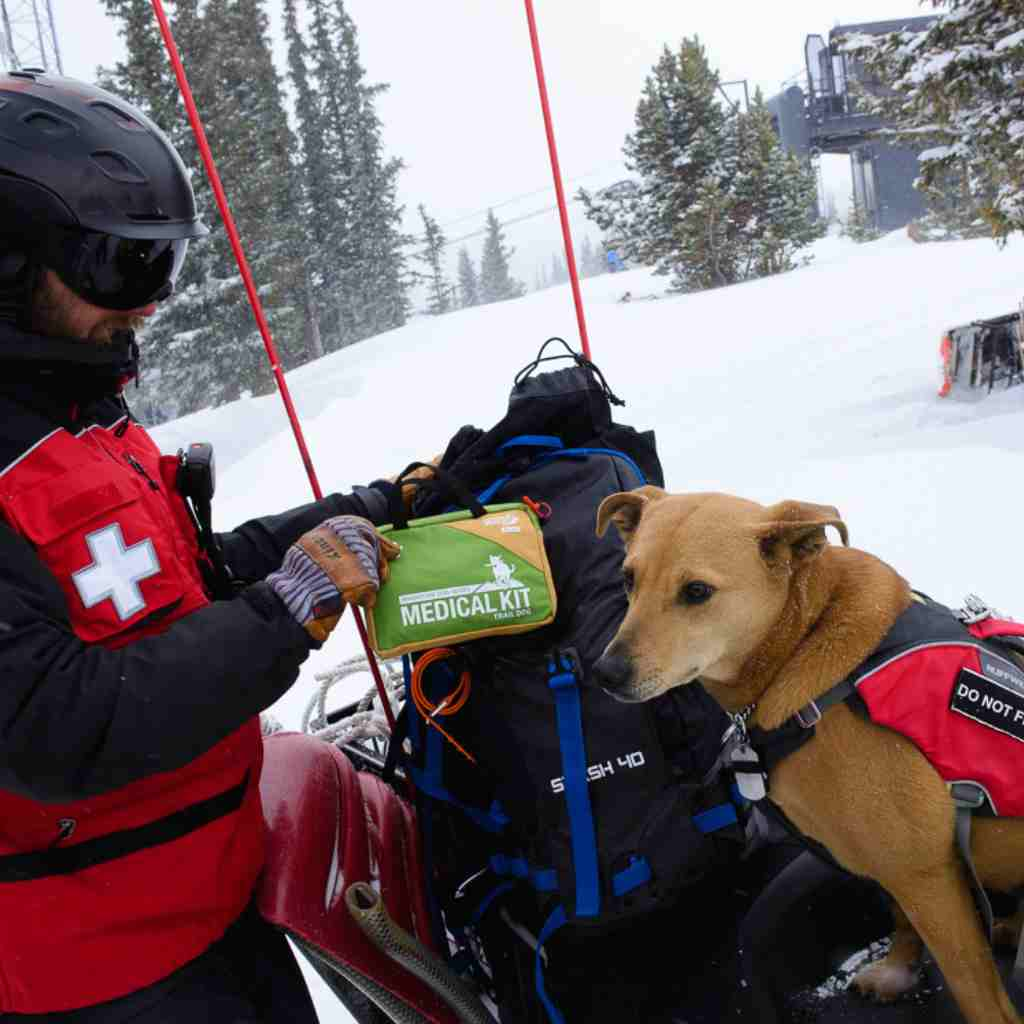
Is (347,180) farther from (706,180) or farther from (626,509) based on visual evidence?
(626,509)

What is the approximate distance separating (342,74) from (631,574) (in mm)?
44053

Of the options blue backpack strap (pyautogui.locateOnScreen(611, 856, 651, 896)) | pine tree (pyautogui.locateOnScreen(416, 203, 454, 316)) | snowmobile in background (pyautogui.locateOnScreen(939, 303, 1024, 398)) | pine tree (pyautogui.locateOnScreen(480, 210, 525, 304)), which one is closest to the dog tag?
blue backpack strap (pyautogui.locateOnScreen(611, 856, 651, 896))

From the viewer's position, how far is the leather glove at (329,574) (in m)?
1.65

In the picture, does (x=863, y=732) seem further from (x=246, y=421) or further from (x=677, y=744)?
(x=246, y=421)

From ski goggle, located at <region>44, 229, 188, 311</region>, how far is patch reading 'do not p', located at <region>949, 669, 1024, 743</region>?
202 cm

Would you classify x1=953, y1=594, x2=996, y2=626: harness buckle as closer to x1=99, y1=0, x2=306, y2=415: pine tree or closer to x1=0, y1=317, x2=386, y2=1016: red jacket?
x1=0, y1=317, x2=386, y2=1016: red jacket

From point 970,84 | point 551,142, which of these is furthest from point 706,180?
point 551,142

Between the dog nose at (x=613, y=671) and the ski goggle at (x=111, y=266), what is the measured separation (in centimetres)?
134

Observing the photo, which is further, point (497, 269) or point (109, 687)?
point (497, 269)

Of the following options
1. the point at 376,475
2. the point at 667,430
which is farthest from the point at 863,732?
the point at 376,475

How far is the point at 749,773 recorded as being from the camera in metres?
1.99

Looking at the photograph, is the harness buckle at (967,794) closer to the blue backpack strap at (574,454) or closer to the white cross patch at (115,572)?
the blue backpack strap at (574,454)

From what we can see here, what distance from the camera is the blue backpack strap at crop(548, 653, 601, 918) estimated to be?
1910 millimetres

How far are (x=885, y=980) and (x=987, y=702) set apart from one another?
842 mm
